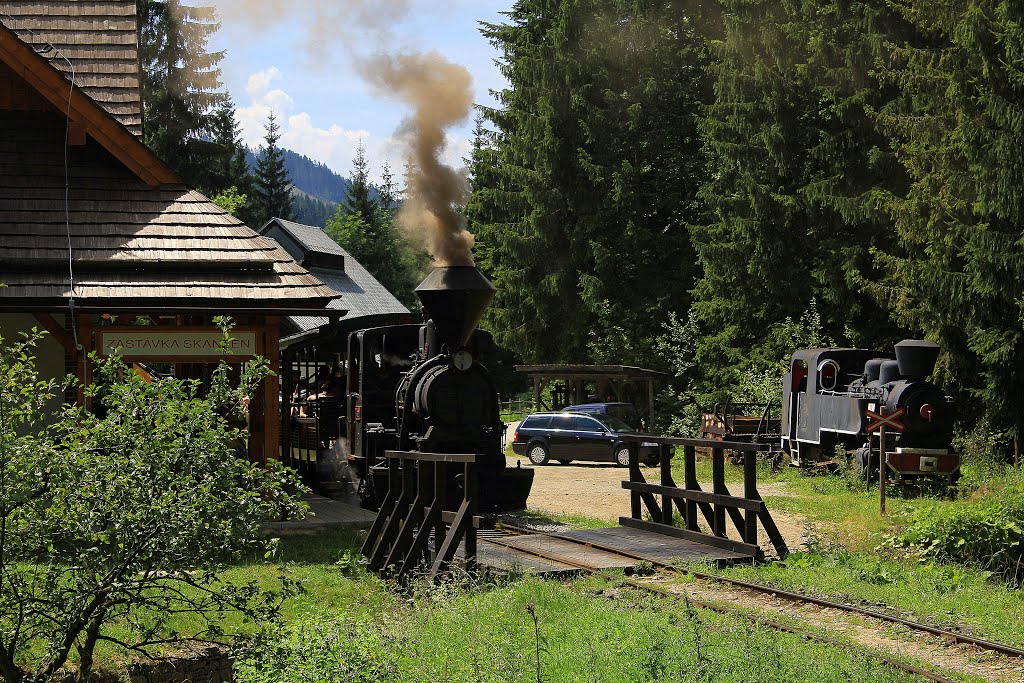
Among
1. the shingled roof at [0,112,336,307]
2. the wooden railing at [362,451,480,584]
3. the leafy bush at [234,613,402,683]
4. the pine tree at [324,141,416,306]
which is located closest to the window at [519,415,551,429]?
the shingled roof at [0,112,336,307]

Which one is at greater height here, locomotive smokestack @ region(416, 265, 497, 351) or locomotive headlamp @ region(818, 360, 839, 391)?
locomotive smokestack @ region(416, 265, 497, 351)

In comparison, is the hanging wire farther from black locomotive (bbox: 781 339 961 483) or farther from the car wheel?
the car wheel

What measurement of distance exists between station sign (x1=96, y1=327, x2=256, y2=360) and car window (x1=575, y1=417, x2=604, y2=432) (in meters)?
14.6

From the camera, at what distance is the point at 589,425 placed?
28500 mm

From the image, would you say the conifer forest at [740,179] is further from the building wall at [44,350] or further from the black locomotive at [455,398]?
the building wall at [44,350]

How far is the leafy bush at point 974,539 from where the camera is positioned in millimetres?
12469

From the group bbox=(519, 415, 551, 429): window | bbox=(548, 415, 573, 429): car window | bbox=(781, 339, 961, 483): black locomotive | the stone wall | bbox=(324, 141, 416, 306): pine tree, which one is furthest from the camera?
bbox=(324, 141, 416, 306): pine tree

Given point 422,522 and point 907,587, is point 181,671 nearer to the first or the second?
point 422,522

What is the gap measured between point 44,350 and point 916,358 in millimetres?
15019

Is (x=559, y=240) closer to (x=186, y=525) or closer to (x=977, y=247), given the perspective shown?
(x=977, y=247)

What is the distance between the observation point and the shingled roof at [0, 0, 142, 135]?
17500 millimetres

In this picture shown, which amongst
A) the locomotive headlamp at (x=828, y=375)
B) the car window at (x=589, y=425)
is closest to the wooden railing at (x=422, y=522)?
the locomotive headlamp at (x=828, y=375)

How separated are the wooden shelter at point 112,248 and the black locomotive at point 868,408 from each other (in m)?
11.0

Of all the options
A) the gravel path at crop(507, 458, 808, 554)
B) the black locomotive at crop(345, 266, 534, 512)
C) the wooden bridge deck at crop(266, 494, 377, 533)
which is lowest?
the gravel path at crop(507, 458, 808, 554)
